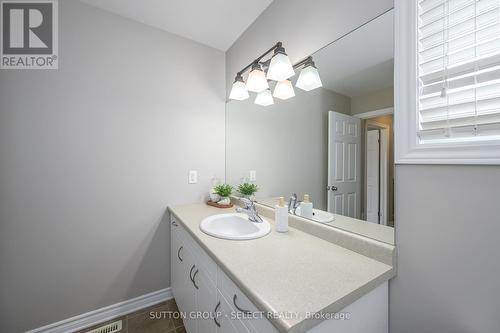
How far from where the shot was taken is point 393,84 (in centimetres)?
82

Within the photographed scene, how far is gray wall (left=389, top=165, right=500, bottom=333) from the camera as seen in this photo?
60 cm

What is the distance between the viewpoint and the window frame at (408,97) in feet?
2.31

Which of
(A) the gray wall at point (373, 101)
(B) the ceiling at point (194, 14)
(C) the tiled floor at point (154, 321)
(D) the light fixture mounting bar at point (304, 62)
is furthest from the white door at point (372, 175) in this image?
(C) the tiled floor at point (154, 321)

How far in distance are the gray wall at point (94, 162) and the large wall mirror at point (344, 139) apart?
895 mm

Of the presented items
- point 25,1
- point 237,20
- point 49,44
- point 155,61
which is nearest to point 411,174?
Answer: point 237,20

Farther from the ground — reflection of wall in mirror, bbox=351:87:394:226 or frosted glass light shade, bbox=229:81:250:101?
frosted glass light shade, bbox=229:81:250:101

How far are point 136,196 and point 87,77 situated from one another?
96 cm

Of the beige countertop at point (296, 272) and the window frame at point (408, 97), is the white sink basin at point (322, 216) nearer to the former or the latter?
the beige countertop at point (296, 272)

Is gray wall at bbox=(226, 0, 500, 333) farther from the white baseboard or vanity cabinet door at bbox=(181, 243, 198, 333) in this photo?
the white baseboard

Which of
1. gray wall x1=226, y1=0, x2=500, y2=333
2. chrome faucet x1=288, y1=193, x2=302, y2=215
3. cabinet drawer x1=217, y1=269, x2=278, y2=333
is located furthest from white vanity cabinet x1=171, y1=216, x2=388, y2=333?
chrome faucet x1=288, y1=193, x2=302, y2=215

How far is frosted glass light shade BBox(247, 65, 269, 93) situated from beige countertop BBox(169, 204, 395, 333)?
1036 millimetres

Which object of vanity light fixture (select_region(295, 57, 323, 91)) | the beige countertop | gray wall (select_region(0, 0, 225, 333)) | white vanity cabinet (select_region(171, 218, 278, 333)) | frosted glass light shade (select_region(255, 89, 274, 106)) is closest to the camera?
the beige countertop

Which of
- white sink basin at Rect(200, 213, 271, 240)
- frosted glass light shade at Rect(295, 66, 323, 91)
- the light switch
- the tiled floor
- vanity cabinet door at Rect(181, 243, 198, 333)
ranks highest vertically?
frosted glass light shade at Rect(295, 66, 323, 91)

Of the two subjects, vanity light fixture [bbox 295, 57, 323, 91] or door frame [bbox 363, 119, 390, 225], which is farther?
vanity light fixture [bbox 295, 57, 323, 91]
